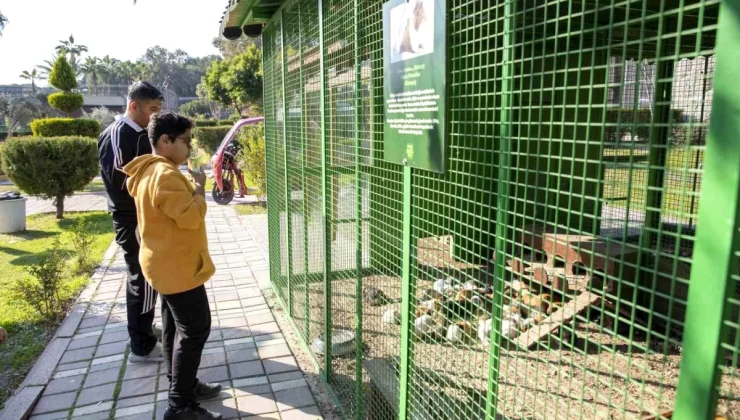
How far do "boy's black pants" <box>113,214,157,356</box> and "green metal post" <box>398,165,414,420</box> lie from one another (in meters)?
2.31

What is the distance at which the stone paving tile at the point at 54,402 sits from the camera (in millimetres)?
3469

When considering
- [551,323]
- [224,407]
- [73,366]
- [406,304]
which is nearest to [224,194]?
[73,366]

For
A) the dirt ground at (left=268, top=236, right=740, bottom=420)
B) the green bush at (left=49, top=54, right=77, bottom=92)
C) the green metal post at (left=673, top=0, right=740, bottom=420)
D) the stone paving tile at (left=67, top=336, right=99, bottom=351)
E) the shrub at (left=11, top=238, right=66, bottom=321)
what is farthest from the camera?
the green bush at (left=49, top=54, right=77, bottom=92)

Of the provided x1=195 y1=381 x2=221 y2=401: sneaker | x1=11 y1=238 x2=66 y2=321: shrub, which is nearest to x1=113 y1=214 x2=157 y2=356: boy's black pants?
x1=195 y1=381 x2=221 y2=401: sneaker

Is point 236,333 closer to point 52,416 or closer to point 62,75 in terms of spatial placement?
point 52,416

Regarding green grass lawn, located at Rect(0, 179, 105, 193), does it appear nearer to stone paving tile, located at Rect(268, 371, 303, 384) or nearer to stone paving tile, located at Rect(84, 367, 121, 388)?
stone paving tile, located at Rect(84, 367, 121, 388)

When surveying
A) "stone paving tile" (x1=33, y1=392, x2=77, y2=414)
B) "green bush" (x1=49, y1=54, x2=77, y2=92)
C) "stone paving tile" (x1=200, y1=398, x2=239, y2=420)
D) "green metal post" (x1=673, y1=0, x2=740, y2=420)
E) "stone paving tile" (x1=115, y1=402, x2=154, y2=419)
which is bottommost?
"stone paving tile" (x1=33, y1=392, x2=77, y2=414)

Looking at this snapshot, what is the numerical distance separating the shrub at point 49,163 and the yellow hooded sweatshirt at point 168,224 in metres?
9.36

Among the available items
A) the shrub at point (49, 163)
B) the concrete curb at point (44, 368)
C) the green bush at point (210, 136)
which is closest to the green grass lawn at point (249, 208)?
the shrub at point (49, 163)

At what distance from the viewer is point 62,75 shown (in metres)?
15.3

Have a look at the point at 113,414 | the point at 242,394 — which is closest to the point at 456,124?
the point at 242,394

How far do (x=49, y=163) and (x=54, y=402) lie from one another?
872 cm

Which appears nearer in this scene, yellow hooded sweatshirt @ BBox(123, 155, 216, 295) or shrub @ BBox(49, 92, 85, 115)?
yellow hooded sweatshirt @ BBox(123, 155, 216, 295)

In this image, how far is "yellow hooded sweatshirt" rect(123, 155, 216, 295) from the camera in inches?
107
